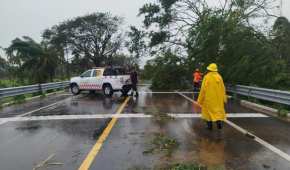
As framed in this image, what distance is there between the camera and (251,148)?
775cm

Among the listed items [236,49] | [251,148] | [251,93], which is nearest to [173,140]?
[251,148]

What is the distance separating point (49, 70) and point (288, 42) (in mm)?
23958

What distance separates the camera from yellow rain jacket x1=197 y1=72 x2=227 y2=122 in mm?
9812

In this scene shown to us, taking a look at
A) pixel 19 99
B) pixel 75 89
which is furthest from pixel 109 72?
pixel 19 99

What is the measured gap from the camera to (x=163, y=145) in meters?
7.96

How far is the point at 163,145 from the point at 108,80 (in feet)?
49.4

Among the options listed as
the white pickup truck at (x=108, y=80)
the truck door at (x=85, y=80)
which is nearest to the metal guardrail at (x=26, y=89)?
the truck door at (x=85, y=80)

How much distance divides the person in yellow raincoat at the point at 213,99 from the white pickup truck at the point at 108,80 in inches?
500

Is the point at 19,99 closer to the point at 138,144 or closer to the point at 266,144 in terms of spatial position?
the point at 138,144

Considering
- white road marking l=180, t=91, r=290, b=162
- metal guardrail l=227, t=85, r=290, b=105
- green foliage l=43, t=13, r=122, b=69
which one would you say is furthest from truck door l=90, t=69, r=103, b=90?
green foliage l=43, t=13, r=122, b=69

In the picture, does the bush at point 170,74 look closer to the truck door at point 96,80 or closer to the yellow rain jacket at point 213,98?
the truck door at point 96,80

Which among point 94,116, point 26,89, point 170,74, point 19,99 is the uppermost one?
point 170,74

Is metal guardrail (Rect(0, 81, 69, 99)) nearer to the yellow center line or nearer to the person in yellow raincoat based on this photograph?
the yellow center line

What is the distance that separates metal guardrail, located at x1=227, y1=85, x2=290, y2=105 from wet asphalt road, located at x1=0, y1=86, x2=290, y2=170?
5.36 ft
